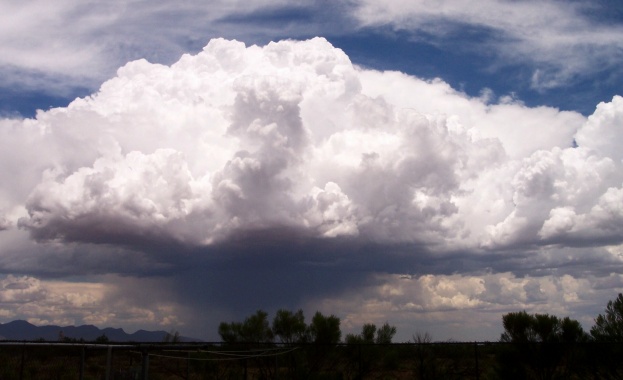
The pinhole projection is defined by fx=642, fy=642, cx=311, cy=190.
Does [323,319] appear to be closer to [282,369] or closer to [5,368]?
[282,369]

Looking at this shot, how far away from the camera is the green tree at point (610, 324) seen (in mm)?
32812

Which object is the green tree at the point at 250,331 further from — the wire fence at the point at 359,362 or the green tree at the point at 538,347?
the green tree at the point at 538,347

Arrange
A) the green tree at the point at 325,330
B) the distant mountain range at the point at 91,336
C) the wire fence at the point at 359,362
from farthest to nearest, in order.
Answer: the distant mountain range at the point at 91,336
the green tree at the point at 325,330
the wire fence at the point at 359,362

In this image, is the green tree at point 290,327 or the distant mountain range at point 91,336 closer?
the green tree at point 290,327

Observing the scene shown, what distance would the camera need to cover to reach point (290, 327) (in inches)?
1415

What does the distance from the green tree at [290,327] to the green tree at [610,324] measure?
15.3 m

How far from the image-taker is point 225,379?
30719 millimetres

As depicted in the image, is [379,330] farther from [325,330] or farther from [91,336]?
[91,336]

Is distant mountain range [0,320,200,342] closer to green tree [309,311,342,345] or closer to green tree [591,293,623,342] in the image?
green tree [309,311,342,345]

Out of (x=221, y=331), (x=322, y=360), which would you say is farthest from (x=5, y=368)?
(x=322, y=360)

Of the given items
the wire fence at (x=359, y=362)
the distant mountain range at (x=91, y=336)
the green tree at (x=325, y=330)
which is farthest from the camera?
the distant mountain range at (x=91, y=336)

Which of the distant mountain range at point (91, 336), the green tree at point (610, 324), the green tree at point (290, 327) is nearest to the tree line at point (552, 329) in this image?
the green tree at point (610, 324)

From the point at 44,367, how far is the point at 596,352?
2550cm

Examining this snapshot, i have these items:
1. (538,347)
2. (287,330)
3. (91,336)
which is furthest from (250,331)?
(91,336)
